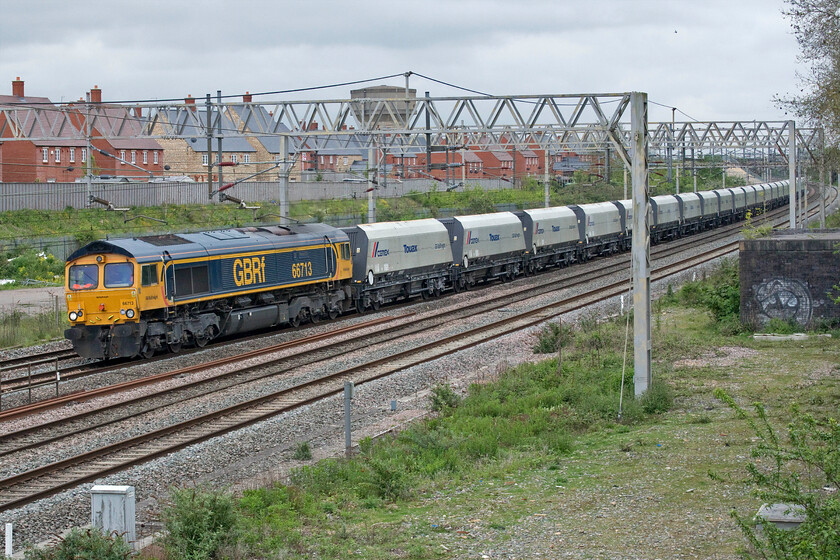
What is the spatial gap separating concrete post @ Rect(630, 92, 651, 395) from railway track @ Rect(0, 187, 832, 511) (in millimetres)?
6359

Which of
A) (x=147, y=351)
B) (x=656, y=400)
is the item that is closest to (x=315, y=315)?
(x=147, y=351)

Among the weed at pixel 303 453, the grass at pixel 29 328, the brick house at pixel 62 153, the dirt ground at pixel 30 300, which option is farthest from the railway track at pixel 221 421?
the brick house at pixel 62 153

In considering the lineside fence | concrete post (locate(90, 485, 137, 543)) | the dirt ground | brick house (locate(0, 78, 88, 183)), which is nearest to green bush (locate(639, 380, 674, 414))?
concrete post (locate(90, 485, 137, 543))

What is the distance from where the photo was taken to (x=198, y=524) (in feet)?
32.6

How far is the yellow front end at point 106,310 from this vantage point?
22.8 m

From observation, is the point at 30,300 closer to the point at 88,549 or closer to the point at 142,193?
the point at 142,193

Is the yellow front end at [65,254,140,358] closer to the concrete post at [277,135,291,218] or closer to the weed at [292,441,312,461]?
the weed at [292,441,312,461]

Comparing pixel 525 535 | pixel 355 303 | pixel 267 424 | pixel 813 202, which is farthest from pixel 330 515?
pixel 813 202

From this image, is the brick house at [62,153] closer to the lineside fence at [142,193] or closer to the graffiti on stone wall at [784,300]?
the lineside fence at [142,193]

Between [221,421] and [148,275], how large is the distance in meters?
7.07

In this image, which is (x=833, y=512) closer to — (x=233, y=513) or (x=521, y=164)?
(x=233, y=513)

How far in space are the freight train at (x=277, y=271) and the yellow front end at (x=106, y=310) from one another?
24 mm

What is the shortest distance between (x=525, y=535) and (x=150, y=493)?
5.83 metres

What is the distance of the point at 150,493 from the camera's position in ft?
43.4
